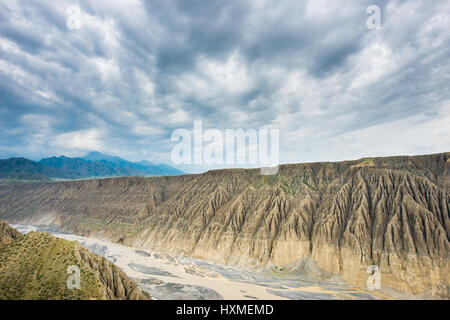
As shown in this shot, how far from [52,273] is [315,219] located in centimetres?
4680

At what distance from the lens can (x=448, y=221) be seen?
3881 centimetres

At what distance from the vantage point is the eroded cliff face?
Answer: 125 feet

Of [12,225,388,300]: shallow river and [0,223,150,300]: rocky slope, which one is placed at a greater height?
[0,223,150,300]: rocky slope

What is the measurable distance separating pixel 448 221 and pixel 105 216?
3811 inches

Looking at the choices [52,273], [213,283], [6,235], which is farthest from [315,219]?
[6,235]

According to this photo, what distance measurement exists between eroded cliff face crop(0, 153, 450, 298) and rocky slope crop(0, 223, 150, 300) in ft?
110

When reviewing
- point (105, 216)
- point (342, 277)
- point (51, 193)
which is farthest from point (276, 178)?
point (51, 193)

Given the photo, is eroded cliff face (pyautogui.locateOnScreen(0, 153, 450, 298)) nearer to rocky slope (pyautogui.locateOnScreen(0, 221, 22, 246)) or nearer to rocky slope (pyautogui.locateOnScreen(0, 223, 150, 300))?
rocky slope (pyautogui.locateOnScreen(0, 223, 150, 300))

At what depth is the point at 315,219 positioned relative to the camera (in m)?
51.0

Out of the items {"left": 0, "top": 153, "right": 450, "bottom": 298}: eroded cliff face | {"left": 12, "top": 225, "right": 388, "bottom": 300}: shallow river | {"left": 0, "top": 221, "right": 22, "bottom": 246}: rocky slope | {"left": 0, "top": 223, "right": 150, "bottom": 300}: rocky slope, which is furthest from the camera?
{"left": 0, "top": 153, "right": 450, "bottom": 298}: eroded cliff face

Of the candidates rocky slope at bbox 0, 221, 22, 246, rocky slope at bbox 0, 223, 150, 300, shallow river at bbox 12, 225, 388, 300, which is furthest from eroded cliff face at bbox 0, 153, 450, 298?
rocky slope at bbox 0, 221, 22, 246

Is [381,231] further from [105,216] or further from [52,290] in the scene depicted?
[105,216]

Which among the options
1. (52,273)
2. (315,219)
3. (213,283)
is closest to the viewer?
(52,273)

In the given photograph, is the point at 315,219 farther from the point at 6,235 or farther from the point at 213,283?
the point at 6,235
